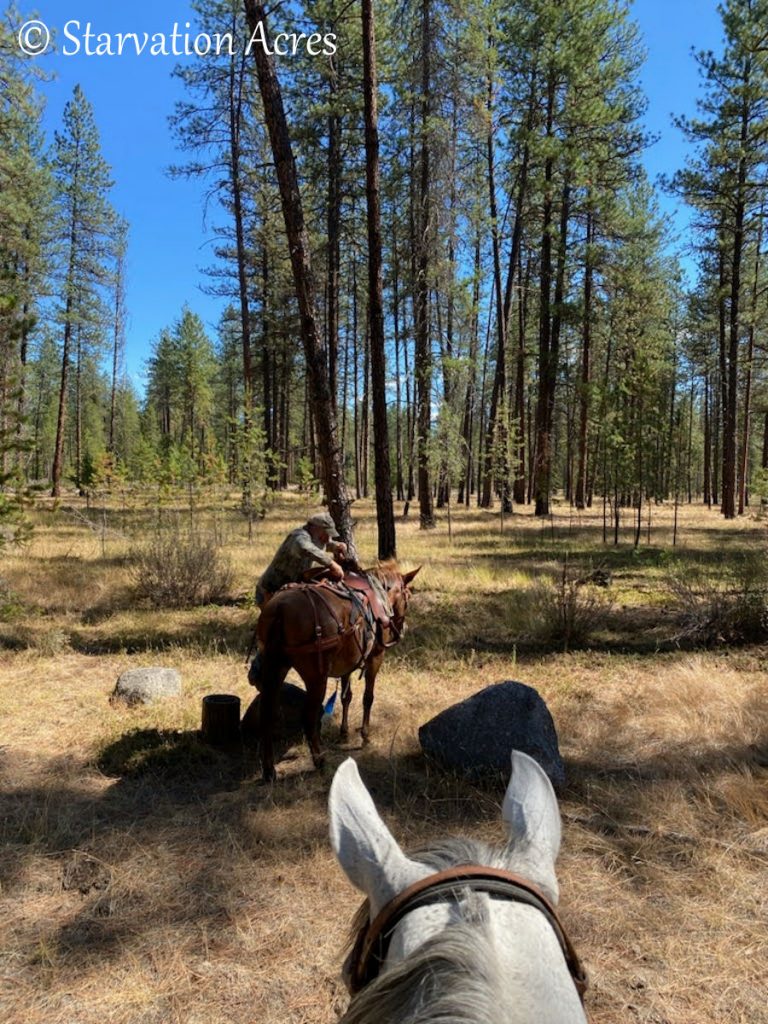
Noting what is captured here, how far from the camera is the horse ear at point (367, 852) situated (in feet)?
3.65

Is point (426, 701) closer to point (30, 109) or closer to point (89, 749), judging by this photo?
point (89, 749)

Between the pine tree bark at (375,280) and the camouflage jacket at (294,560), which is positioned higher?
the pine tree bark at (375,280)

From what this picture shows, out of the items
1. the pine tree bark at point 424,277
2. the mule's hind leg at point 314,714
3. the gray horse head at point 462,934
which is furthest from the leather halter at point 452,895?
the pine tree bark at point 424,277

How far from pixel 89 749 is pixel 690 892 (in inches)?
169

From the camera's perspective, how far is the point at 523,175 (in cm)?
1864

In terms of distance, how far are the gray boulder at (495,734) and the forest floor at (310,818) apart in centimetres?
16

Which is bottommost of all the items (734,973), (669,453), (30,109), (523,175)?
(734,973)

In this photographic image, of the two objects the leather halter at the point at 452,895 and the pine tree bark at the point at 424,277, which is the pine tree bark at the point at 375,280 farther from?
the leather halter at the point at 452,895

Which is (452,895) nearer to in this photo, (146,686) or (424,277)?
(146,686)

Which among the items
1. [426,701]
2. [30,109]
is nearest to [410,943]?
[426,701]

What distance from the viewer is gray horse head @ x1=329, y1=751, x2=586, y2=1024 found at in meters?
0.80

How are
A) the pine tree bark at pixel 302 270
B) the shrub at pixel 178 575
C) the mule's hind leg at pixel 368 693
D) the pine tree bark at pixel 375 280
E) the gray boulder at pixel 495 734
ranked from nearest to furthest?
the gray boulder at pixel 495 734, the mule's hind leg at pixel 368 693, the pine tree bark at pixel 302 270, the pine tree bark at pixel 375 280, the shrub at pixel 178 575

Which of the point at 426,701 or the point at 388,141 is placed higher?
the point at 388,141

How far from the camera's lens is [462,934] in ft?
2.86
